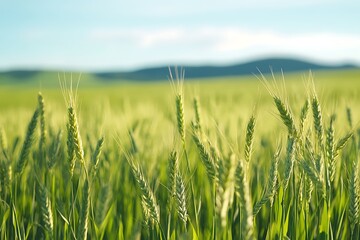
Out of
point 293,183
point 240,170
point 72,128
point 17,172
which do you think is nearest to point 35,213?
point 17,172

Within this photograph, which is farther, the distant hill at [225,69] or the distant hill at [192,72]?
the distant hill at [225,69]

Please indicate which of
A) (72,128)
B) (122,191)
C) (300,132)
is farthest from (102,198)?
(122,191)

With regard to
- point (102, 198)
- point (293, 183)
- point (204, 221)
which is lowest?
point (204, 221)

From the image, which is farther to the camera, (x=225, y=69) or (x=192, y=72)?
(x=225, y=69)

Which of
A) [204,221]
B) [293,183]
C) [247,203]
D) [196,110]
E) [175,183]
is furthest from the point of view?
[204,221]

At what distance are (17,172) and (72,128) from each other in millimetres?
444

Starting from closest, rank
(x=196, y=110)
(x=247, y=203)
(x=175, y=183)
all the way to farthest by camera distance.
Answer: (x=247, y=203)
(x=175, y=183)
(x=196, y=110)

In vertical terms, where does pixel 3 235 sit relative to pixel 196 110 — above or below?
below

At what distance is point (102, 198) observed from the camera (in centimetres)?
98

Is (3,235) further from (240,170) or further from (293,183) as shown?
(240,170)

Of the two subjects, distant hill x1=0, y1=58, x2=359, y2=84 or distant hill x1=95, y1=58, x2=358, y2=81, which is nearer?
distant hill x1=0, y1=58, x2=359, y2=84

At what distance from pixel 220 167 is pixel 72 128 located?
1.44 ft

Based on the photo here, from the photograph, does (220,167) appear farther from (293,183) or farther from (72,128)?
(293,183)

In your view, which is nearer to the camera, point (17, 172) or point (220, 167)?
point (220, 167)
